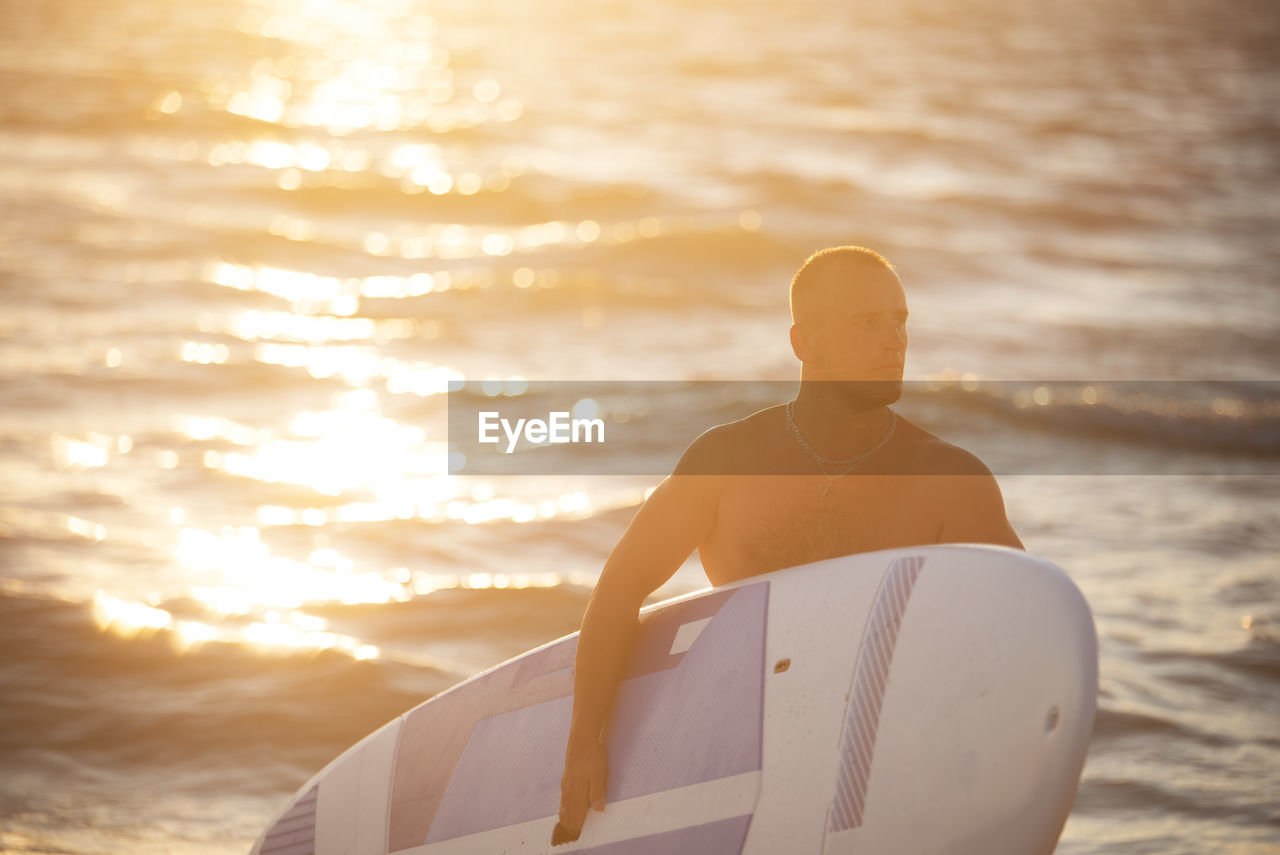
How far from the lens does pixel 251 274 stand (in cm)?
1645

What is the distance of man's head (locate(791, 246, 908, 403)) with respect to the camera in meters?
3.35

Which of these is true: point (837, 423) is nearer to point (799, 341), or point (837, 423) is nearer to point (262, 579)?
point (799, 341)

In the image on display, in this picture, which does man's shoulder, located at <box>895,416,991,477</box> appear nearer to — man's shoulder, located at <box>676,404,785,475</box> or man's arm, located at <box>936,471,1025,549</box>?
man's arm, located at <box>936,471,1025,549</box>

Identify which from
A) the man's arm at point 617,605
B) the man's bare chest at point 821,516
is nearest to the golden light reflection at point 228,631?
the man's arm at point 617,605

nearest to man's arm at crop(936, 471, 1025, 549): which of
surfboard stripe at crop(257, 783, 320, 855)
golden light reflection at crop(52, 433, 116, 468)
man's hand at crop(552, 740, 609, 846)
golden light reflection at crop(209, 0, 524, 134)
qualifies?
man's hand at crop(552, 740, 609, 846)

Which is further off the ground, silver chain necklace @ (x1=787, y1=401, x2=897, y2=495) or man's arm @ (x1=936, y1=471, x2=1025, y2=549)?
silver chain necklace @ (x1=787, y1=401, x2=897, y2=495)

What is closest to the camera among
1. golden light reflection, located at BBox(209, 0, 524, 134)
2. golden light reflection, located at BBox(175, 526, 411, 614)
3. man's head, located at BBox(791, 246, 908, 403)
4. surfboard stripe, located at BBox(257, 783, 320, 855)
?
man's head, located at BBox(791, 246, 908, 403)

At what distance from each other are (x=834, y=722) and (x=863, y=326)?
0.95 meters

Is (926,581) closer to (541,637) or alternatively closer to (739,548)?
(739,548)

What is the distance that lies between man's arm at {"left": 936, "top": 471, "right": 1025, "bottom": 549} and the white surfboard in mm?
187

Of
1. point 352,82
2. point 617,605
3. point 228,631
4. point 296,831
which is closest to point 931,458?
point 617,605

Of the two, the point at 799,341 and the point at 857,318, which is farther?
the point at 799,341

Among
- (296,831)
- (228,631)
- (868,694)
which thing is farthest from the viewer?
(228,631)

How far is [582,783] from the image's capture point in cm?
360
